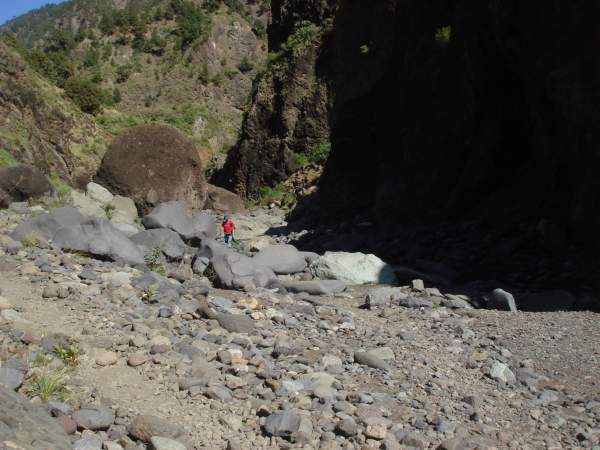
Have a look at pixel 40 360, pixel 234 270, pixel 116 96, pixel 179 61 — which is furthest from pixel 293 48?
pixel 179 61

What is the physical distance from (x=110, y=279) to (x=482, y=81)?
7234 millimetres

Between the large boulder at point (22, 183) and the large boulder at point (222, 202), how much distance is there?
7514 millimetres

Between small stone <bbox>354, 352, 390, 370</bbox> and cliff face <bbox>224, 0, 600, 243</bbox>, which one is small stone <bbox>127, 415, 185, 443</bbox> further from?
cliff face <bbox>224, 0, 600, 243</bbox>

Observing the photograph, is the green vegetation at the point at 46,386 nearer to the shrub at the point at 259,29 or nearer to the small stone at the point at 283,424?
the small stone at the point at 283,424

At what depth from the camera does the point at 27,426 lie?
271 cm

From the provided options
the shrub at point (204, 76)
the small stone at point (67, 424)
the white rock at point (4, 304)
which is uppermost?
the shrub at point (204, 76)

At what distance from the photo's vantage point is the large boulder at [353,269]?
28.1 ft

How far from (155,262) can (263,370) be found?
3458 mm

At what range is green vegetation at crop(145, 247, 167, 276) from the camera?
7.28 meters

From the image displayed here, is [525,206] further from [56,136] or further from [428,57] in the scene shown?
[56,136]

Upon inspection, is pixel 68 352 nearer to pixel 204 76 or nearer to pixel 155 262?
pixel 155 262

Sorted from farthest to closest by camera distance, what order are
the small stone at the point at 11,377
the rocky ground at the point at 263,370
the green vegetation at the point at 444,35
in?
1. the green vegetation at the point at 444,35
2. the rocky ground at the point at 263,370
3. the small stone at the point at 11,377

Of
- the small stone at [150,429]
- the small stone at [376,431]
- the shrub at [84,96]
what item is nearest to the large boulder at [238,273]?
the small stone at [376,431]

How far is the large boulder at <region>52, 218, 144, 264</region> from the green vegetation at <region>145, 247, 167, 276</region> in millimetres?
112
